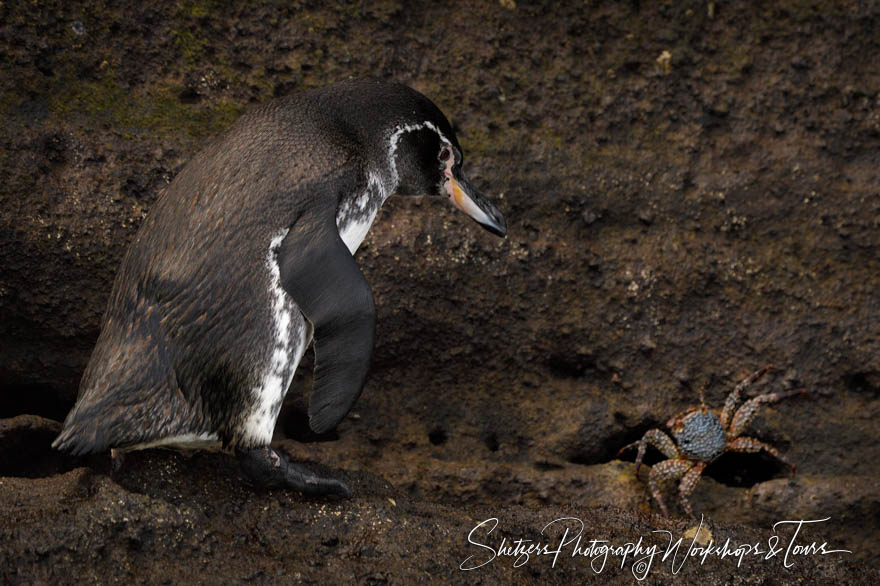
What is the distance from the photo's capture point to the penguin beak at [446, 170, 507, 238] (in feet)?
8.27

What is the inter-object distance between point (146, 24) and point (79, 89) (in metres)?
0.30

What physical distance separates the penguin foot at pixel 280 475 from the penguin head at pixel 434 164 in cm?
83

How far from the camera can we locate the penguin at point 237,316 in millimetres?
1972

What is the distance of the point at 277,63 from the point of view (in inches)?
116

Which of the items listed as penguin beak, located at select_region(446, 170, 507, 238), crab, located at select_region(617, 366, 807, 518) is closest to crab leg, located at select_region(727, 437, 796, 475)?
crab, located at select_region(617, 366, 807, 518)

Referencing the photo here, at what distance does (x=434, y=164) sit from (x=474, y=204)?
0.52 ft

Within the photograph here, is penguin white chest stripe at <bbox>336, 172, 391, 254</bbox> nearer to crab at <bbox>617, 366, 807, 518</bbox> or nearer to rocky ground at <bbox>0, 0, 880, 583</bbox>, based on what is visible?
rocky ground at <bbox>0, 0, 880, 583</bbox>

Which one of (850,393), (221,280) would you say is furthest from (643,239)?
(221,280)

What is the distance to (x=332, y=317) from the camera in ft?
6.60

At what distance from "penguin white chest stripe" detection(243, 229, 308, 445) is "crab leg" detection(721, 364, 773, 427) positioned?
1369mm

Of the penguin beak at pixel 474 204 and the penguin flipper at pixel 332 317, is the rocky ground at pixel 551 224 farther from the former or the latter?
the penguin flipper at pixel 332 317

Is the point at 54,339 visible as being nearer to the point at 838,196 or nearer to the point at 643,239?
the point at 643,239

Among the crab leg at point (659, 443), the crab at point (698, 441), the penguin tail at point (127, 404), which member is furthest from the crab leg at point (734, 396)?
the penguin tail at point (127, 404)

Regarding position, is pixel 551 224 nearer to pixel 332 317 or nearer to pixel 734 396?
pixel 734 396
